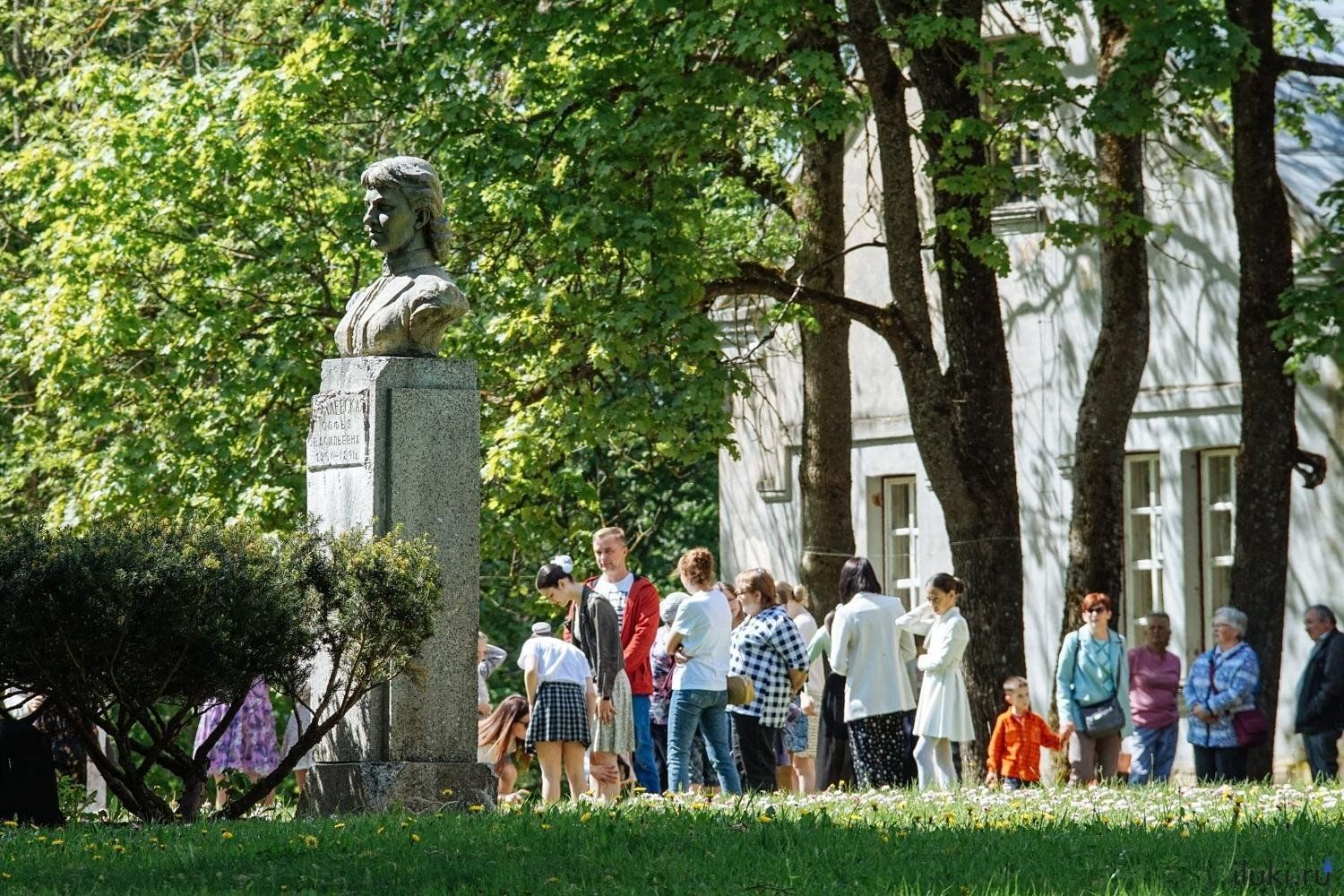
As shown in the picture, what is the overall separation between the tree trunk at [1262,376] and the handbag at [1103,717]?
86.7 inches

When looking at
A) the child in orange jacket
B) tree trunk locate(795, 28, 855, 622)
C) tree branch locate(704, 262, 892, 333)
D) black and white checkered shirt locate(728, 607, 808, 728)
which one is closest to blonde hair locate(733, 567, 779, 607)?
black and white checkered shirt locate(728, 607, 808, 728)

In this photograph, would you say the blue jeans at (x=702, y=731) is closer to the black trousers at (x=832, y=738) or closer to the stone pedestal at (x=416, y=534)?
the black trousers at (x=832, y=738)

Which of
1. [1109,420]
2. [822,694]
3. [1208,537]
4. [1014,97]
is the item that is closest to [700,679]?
[822,694]

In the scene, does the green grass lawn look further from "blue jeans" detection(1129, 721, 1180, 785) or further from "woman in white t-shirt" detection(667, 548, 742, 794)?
"blue jeans" detection(1129, 721, 1180, 785)

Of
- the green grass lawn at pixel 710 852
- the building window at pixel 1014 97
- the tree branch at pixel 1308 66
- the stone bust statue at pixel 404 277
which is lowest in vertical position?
the green grass lawn at pixel 710 852

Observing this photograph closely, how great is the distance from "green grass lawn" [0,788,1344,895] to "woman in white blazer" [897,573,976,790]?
4.37 m

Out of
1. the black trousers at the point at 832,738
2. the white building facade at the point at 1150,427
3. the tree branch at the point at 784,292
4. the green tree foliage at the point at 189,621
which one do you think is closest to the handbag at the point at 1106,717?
the black trousers at the point at 832,738

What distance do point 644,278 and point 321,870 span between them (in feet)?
32.2

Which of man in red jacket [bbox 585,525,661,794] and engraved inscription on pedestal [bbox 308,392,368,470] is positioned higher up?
engraved inscription on pedestal [bbox 308,392,368,470]

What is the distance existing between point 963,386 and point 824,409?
10.2ft

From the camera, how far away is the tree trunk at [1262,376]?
1845cm

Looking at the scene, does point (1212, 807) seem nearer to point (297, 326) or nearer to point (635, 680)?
point (635, 680)

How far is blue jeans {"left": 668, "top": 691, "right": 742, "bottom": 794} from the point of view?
14977 millimetres

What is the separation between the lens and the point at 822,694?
18172 millimetres
